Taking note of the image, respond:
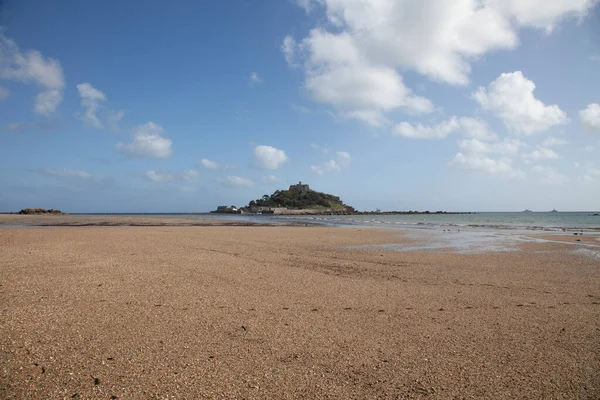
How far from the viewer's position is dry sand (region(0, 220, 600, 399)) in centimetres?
376

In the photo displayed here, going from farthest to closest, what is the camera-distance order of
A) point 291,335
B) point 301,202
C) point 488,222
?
point 301,202
point 488,222
point 291,335

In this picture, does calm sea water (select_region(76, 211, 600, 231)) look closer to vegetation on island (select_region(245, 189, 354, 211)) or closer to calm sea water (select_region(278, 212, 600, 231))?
calm sea water (select_region(278, 212, 600, 231))

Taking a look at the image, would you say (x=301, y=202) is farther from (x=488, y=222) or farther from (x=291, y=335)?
(x=291, y=335)

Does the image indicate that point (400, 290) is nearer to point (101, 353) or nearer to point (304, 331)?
point (304, 331)

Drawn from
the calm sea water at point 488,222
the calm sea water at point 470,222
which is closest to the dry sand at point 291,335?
the calm sea water at point 470,222

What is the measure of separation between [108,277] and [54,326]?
3.77 metres

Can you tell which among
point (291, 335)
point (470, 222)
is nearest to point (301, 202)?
point (470, 222)

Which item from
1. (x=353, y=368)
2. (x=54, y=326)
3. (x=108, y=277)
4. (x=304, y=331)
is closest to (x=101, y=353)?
(x=54, y=326)

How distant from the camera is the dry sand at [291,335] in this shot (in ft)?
12.3

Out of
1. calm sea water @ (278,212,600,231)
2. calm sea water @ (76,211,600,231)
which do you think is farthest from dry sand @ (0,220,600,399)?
calm sea water @ (278,212,600,231)

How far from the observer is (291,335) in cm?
515

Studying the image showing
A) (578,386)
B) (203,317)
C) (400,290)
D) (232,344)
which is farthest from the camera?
(400,290)

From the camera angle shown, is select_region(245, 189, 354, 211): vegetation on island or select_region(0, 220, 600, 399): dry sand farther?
select_region(245, 189, 354, 211): vegetation on island

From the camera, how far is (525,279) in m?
9.81
